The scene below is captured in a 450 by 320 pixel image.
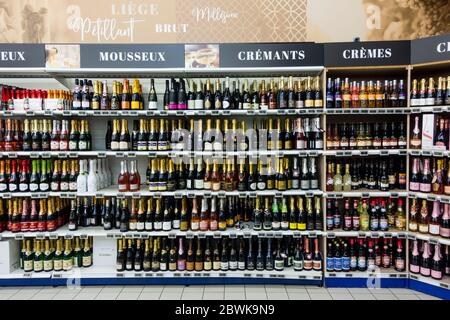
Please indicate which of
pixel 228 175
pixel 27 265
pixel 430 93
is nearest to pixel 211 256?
pixel 228 175

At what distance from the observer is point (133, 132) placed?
397cm

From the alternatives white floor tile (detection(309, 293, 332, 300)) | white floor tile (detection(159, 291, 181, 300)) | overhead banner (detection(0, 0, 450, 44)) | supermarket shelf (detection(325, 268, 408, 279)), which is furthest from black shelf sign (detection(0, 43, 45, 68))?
supermarket shelf (detection(325, 268, 408, 279))

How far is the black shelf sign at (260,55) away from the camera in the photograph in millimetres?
3641

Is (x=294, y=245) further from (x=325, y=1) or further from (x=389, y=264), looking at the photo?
(x=325, y=1)

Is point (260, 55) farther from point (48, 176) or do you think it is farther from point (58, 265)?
point (58, 265)

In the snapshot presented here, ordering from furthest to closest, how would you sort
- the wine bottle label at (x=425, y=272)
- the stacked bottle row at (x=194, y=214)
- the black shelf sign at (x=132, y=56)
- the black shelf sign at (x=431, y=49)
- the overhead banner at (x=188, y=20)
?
1. the overhead banner at (x=188, y=20)
2. the stacked bottle row at (x=194, y=214)
3. the black shelf sign at (x=132, y=56)
4. the wine bottle label at (x=425, y=272)
5. the black shelf sign at (x=431, y=49)

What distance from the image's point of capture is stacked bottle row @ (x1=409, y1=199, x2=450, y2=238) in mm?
3475

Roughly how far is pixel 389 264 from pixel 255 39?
11.7ft

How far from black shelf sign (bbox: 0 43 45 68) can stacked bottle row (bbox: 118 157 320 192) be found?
1.53 meters

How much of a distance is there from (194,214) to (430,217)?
8.96 feet

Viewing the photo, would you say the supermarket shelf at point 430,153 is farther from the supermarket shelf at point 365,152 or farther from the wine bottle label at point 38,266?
the wine bottle label at point 38,266

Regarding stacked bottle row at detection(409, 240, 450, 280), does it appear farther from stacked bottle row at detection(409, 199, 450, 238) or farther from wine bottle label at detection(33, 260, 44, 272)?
wine bottle label at detection(33, 260, 44, 272)

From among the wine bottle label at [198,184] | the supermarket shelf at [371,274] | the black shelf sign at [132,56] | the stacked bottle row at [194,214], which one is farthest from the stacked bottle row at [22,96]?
the supermarket shelf at [371,274]

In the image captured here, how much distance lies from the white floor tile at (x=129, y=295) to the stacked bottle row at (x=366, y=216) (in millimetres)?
2309
